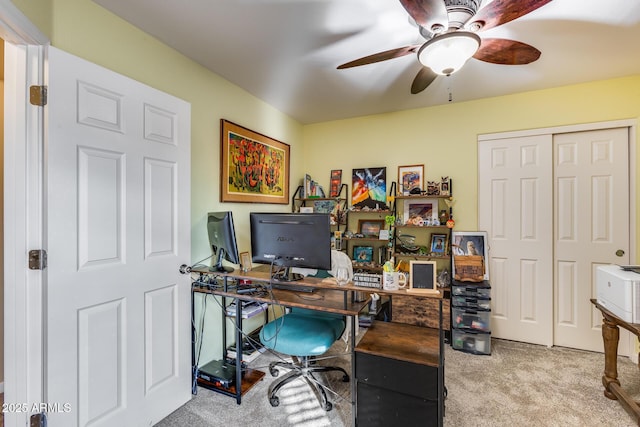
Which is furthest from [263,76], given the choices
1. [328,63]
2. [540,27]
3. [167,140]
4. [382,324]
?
[382,324]

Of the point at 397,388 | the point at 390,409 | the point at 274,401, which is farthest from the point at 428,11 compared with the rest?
the point at 274,401

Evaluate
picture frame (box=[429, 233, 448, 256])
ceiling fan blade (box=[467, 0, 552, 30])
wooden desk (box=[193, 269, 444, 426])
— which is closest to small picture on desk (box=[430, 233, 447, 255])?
picture frame (box=[429, 233, 448, 256])

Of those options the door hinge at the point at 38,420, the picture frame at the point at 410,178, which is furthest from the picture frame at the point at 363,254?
the door hinge at the point at 38,420

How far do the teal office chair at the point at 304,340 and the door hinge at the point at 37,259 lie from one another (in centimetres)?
126

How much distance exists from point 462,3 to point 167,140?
5.94 ft

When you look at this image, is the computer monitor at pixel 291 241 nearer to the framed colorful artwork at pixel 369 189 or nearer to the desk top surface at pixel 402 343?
the desk top surface at pixel 402 343

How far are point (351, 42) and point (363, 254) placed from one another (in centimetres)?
227

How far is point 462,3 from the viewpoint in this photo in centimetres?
133

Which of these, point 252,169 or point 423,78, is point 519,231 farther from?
Answer: point 252,169

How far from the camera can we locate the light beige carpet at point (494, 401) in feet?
5.92

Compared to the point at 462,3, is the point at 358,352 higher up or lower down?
lower down

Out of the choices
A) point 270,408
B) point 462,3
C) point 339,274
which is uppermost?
point 462,3

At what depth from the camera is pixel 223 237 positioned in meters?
2.02

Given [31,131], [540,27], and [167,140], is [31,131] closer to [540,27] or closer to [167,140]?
[167,140]
